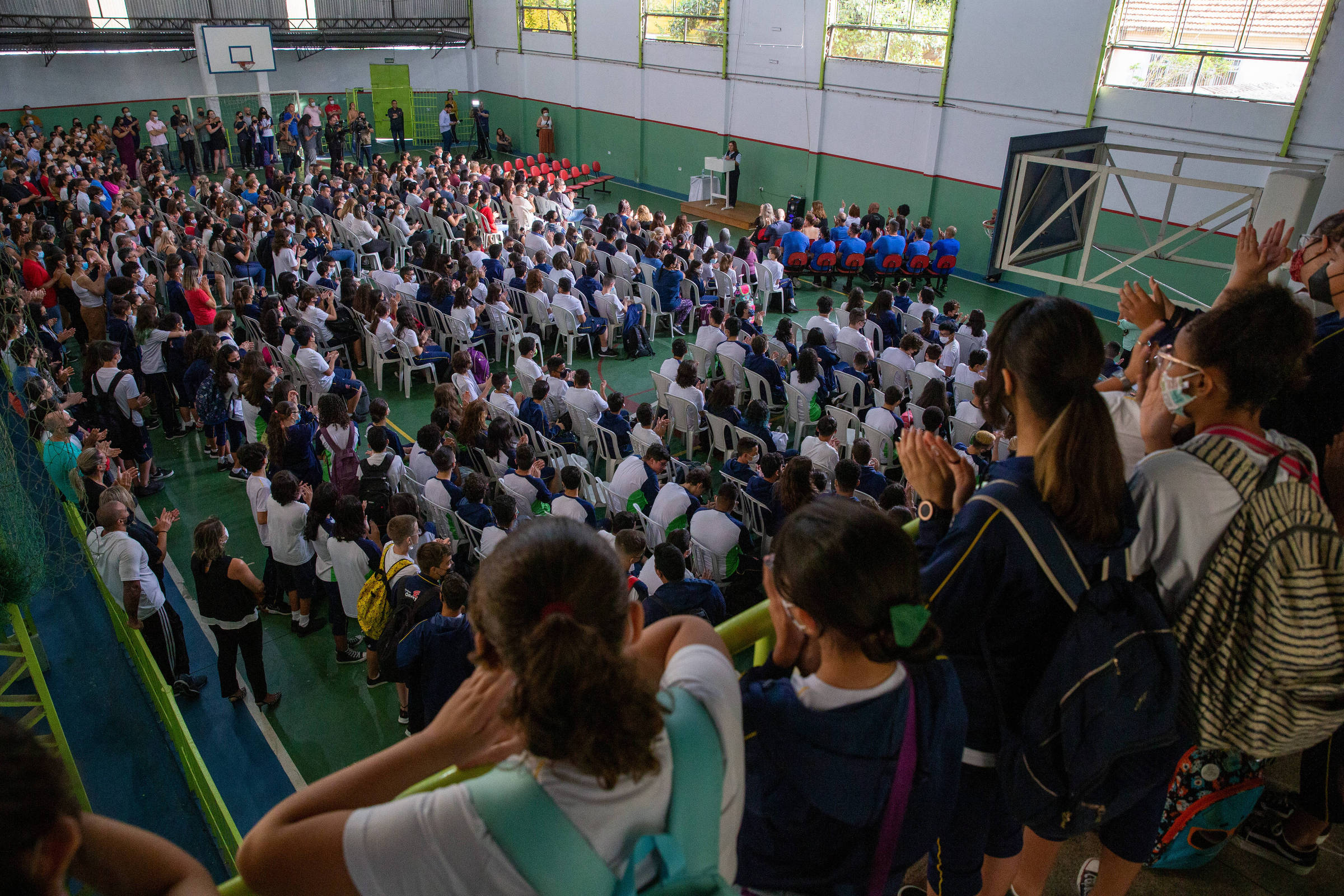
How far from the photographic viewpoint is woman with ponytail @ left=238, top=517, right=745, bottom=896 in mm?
1104

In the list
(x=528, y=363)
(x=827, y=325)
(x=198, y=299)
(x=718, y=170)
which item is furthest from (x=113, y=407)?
(x=718, y=170)

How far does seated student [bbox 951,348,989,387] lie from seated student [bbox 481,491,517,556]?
198 inches

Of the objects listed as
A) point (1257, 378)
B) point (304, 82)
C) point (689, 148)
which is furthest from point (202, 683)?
point (304, 82)

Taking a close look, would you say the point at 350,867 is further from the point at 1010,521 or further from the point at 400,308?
the point at 400,308

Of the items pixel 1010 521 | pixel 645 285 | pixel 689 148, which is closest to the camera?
pixel 1010 521

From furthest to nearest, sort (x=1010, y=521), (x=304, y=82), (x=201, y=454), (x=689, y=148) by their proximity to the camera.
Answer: (x=304, y=82) → (x=689, y=148) → (x=201, y=454) → (x=1010, y=521)

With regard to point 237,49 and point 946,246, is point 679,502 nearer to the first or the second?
point 946,246

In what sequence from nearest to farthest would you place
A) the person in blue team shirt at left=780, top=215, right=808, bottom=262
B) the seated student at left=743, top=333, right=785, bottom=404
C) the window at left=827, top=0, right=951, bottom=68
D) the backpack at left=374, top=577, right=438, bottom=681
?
the backpack at left=374, top=577, right=438, bottom=681, the seated student at left=743, top=333, right=785, bottom=404, the person in blue team shirt at left=780, top=215, right=808, bottom=262, the window at left=827, top=0, right=951, bottom=68

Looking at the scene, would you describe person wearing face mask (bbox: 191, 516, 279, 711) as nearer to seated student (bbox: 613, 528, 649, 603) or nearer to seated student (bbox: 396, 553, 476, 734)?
seated student (bbox: 396, 553, 476, 734)

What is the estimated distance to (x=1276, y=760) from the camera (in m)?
2.93

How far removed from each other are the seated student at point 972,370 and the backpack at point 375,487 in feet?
18.5

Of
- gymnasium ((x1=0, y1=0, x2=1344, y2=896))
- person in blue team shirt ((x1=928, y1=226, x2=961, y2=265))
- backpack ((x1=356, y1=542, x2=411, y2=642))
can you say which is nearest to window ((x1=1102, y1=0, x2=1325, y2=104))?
gymnasium ((x1=0, y1=0, x2=1344, y2=896))

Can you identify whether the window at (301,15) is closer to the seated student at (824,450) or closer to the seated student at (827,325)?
the seated student at (827,325)

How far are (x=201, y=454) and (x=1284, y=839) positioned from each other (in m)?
9.24
